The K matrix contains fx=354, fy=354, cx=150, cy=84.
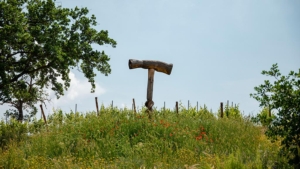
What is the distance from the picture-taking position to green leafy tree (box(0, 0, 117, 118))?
18266 millimetres

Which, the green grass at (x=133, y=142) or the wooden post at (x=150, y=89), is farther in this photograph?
the wooden post at (x=150, y=89)

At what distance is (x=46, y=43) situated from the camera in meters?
18.5

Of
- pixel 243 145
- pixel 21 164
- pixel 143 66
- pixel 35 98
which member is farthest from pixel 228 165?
pixel 35 98

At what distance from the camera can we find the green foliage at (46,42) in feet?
59.9

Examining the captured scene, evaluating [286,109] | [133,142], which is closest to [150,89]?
[133,142]

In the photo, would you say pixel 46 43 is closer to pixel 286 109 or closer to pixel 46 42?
pixel 46 42

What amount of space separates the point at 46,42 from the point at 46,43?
5.8 inches

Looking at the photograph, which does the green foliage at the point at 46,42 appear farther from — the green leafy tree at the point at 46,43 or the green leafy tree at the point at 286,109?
the green leafy tree at the point at 286,109

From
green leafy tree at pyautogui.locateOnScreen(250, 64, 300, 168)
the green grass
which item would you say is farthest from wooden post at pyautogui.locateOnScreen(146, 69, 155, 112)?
green leafy tree at pyautogui.locateOnScreen(250, 64, 300, 168)

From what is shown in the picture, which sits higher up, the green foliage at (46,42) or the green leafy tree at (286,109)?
the green foliage at (46,42)

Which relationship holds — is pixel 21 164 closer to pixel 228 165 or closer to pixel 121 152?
pixel 121 152

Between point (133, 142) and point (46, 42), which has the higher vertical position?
point (46, 42)

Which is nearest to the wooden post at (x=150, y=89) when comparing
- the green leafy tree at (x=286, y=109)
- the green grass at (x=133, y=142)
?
the green grass at (x=133, y=142)

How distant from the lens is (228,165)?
6.74 metres
